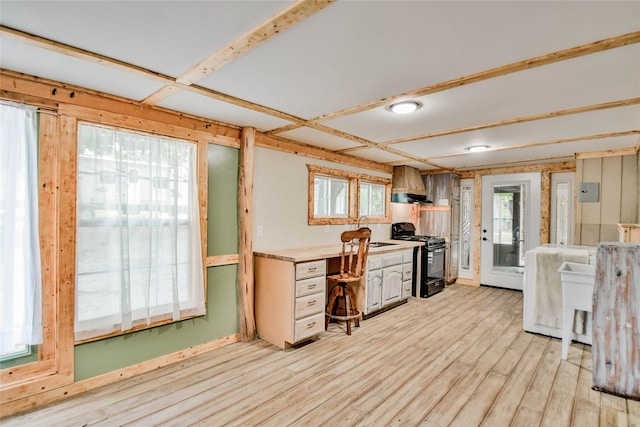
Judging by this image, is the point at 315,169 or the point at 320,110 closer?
the point at 320,110

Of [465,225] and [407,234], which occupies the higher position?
[465,225]

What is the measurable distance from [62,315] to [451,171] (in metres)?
6.18

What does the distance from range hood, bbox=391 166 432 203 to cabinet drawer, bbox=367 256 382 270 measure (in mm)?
1892

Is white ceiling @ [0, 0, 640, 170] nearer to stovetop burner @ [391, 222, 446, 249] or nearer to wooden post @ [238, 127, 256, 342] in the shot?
wooden post @ [238, 127, 256, 342]

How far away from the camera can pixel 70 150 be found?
7.87ft

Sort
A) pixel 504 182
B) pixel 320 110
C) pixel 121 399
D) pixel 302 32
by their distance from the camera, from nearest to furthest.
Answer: pixel 302 32 → pixel 121 399 → pixel 320 110 → pixel 504 182

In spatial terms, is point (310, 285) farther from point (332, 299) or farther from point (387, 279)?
point (387, 279)

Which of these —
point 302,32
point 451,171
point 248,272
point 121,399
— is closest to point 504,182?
point 451,171

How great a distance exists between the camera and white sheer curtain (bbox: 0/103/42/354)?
84.0 inches

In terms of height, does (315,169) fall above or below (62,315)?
above

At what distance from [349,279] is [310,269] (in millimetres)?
572

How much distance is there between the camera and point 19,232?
2.21m

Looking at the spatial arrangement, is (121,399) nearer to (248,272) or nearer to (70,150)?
(248,272)

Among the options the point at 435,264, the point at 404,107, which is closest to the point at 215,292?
the point at 404,107
